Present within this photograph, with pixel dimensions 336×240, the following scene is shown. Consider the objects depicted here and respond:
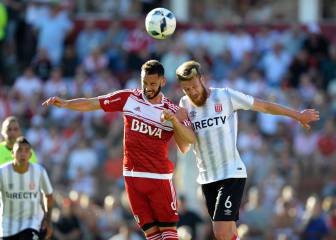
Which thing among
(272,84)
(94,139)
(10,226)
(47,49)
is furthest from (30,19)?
(10,226)

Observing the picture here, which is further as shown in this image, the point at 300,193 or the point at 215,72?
the point at 215,72

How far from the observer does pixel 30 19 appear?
27.1 m

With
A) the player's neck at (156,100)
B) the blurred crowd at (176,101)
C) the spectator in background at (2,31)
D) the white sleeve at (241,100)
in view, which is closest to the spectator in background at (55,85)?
the blurred crowd at (176,101)

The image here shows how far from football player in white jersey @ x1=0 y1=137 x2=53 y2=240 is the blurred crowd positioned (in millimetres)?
4259

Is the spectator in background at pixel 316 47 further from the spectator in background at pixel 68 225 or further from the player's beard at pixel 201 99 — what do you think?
the player's beard at pixel 201 99

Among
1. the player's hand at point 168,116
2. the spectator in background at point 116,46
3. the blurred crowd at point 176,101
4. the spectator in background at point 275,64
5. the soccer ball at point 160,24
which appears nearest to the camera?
the player's hand at point 168,116

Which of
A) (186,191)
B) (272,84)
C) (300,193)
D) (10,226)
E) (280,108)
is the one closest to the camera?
(280,108)

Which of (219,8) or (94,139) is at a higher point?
(219,8)

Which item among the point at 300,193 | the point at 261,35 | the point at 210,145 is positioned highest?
the point at 261,35

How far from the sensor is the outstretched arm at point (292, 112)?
13.0 m

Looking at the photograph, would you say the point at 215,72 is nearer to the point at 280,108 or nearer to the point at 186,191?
the point at 186,191

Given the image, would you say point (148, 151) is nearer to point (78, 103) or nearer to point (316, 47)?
point (78, 103)

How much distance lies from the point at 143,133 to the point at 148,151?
227mm

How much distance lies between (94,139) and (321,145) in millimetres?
4946
